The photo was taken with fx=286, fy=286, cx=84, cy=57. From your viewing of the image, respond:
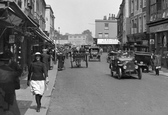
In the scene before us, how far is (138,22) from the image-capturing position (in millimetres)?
41531

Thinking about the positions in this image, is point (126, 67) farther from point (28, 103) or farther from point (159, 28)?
point (159, 28)

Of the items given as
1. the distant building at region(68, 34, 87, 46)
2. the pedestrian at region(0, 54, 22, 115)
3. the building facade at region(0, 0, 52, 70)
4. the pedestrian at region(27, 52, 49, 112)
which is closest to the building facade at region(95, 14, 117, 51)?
the distant building at region(68, 34, 87, 46)

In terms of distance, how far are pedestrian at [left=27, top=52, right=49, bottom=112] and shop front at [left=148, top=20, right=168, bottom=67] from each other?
20576 millimetres

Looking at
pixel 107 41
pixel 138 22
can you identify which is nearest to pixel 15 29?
pixel 138 22

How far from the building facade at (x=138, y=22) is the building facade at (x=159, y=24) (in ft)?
10.8

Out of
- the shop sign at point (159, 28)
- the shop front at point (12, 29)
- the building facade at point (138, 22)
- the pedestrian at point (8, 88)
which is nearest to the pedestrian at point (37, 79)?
the shop front at point (12, 29)

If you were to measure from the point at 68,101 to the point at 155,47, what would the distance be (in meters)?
24.3

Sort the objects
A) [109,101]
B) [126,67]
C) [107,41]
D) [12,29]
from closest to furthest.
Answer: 1. [109,101]
2. [12,29]
3. [126,67]
4. [107,41]

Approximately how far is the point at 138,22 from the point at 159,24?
37.5 feet

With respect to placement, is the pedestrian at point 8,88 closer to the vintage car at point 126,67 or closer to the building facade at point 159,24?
the vintage car at point 126,67

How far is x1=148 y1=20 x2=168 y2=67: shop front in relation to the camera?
28.5 metres

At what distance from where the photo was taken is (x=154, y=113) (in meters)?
8.18

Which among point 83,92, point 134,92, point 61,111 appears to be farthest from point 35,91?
point 134,92

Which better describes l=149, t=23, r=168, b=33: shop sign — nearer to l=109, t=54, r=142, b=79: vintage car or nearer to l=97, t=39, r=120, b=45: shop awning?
l=109, t=54, r=142, b=79: vintage car
